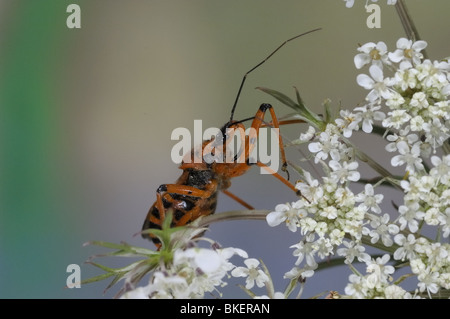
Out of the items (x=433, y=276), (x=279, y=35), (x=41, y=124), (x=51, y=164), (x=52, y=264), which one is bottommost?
(x=52, y=264)

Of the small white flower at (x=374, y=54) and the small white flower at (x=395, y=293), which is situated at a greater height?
the small white flower at (x=374, y=54)

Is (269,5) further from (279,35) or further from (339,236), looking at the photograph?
(339,236)

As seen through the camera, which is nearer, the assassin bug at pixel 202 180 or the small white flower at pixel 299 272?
the small white flower at pixel 299 272

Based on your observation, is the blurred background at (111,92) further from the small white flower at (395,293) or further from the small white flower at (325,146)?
the small white flower at (395,293)

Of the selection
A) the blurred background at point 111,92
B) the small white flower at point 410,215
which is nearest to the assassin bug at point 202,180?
the small white flower at point 410,215

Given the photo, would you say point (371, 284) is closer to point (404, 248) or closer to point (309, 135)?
point (404, 248)

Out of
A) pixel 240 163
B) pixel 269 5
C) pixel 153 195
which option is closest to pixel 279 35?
pixel 269 5
